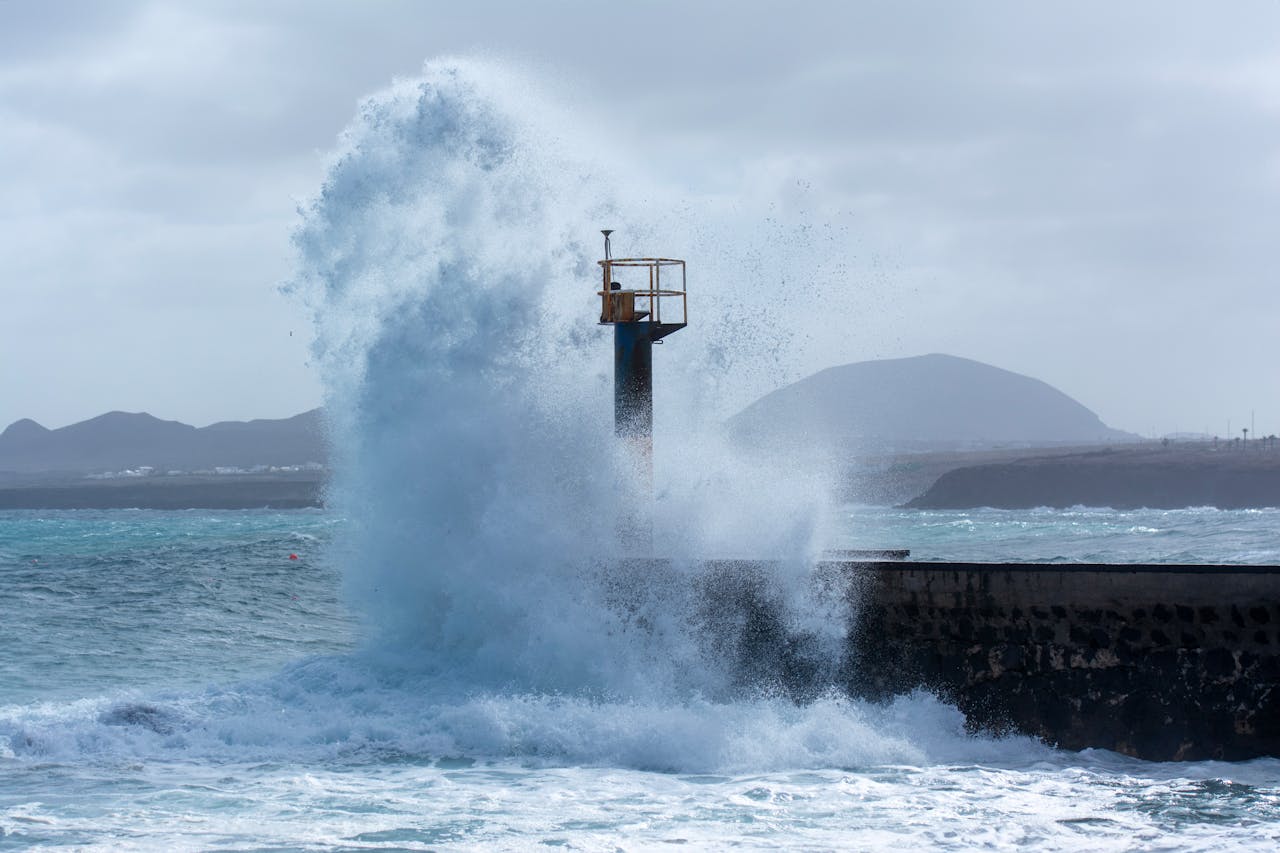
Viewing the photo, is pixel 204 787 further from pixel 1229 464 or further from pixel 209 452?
pixel 209 452

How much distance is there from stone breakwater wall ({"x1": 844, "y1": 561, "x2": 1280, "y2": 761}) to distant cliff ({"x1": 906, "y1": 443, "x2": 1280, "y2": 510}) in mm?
76533

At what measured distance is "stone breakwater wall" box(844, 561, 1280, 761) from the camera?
8867 millimetres

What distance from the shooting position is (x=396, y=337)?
1287 centimetres

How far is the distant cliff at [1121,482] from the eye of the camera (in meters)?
82.6

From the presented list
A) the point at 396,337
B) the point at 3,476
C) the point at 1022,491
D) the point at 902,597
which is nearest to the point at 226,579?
the point at 396,337

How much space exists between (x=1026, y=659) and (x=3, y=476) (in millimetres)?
161635

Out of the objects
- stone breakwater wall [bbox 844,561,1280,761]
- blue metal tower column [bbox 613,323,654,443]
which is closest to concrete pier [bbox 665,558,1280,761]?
stone breakwater wall [bbox 844,561,1280,761]

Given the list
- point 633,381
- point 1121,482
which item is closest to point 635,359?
point 633,381

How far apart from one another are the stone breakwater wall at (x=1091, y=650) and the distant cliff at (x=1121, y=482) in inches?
3013

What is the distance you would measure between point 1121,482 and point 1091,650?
85548mm

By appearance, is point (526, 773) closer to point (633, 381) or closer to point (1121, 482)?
point (633, 381)

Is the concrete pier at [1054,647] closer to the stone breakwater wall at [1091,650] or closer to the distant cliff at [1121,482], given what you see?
the stone breakwater wall at [1091,650]

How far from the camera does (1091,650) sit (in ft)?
30.7

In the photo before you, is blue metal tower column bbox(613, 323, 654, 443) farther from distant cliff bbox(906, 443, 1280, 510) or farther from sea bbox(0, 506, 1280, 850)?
distant cliff bbox(906, 443, 1280, 510)
